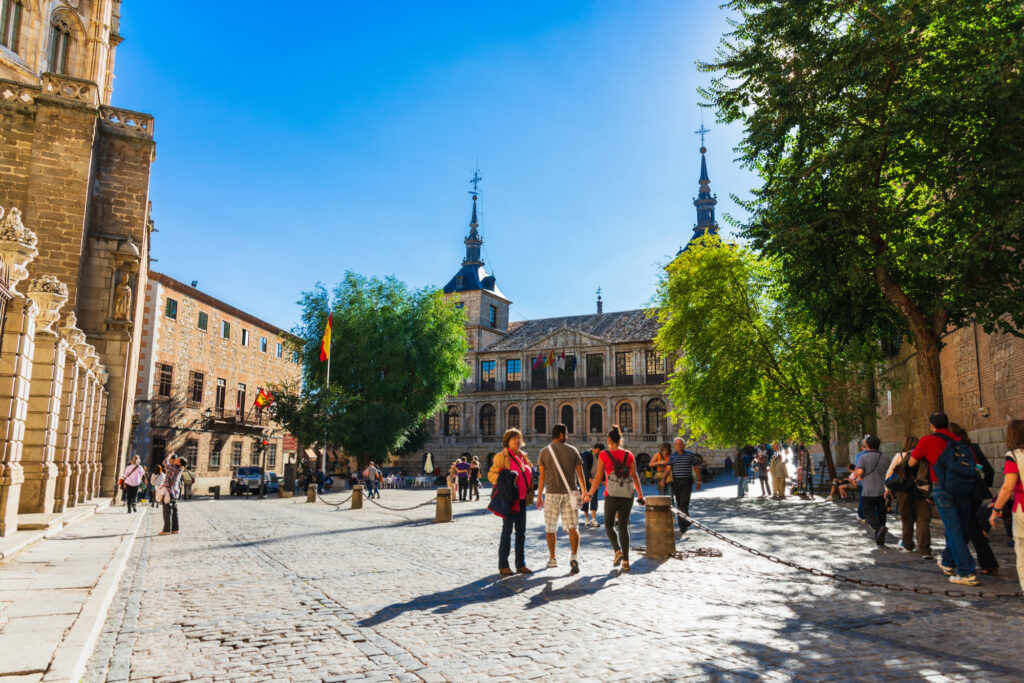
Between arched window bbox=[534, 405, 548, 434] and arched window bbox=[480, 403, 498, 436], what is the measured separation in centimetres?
373

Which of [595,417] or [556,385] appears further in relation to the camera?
[556,385]

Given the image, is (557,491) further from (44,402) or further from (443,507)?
(44,402)

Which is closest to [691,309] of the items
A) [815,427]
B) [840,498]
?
[815,427]

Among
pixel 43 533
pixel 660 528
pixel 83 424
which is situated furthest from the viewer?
pixel 83 424

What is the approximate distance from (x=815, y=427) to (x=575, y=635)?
68.5 ft

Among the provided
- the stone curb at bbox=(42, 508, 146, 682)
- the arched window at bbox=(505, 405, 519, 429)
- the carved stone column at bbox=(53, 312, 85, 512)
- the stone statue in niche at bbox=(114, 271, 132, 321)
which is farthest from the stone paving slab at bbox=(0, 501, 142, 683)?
the arched window at bbox=(505, 405, 519, 429)

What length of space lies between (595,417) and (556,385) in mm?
4310

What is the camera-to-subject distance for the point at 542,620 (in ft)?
19.0

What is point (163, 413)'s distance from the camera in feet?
113

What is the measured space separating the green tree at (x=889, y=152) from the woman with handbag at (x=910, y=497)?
317 centimetres

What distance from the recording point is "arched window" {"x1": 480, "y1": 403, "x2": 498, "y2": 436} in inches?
2434

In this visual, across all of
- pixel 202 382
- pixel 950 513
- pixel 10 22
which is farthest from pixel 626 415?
pixel 950 513

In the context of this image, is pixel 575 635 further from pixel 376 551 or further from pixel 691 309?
pixel 691 309

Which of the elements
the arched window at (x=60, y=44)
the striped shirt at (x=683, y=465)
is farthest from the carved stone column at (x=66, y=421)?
the arched window at (x=60, y=44)
